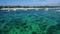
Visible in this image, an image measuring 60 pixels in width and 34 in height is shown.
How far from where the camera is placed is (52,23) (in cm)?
158

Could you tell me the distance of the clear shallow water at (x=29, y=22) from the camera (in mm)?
1509

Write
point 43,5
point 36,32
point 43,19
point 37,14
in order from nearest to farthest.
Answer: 1. point 36,32
2. point 43,19
3. point 37,14
4. point 43,5

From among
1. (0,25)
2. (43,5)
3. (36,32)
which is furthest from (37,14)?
(0,25)

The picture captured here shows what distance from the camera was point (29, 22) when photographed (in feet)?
5.23

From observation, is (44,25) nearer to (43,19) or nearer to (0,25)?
(43,19)

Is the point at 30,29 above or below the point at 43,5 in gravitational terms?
below

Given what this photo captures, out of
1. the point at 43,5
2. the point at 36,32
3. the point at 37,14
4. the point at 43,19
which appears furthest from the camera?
the point at 43,5

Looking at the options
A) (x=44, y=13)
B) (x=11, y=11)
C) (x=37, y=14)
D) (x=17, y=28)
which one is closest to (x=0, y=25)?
(x=17, y=28)

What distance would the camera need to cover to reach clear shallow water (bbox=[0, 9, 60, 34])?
59.4 inches

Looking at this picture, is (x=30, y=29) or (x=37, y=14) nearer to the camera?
(x=30, y=29)

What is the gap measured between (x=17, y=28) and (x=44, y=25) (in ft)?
1.21

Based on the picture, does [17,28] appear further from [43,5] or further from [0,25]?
[43,5]

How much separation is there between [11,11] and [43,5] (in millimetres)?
542

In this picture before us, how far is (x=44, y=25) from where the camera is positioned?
5.13 feet
